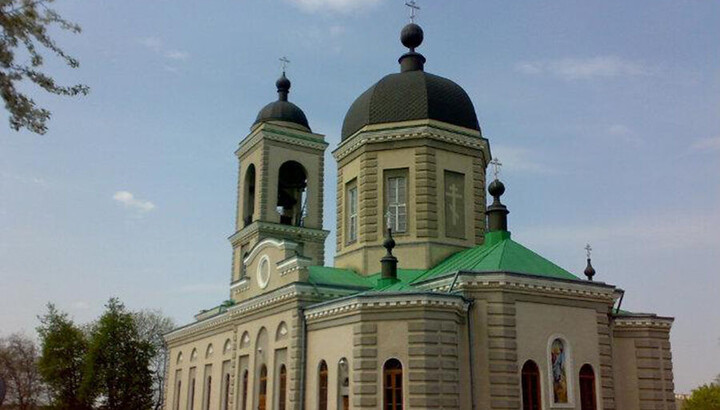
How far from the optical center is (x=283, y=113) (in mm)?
34219

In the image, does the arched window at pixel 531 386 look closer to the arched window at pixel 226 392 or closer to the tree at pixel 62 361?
the arched window at pixel 226 392

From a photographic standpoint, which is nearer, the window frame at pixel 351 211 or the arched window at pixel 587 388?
the arched window at pixel 587 388

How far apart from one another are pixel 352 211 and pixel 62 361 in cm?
2700

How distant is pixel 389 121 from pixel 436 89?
2136mm

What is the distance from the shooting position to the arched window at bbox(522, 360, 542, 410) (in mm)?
19578

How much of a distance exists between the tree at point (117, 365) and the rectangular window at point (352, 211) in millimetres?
24557

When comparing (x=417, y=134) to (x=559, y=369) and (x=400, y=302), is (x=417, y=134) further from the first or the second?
(x=559, y=369)

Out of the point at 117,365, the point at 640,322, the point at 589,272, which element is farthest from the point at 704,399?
the point at 117,365

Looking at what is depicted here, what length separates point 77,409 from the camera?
1702 inches

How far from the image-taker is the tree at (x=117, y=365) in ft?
142

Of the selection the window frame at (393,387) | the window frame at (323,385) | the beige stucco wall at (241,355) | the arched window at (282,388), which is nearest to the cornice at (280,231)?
the beige stucco wall at (241,355)

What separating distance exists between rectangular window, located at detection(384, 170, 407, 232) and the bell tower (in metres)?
8.00

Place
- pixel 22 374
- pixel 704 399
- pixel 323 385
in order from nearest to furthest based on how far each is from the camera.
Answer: pixel 323 385 < pixel 704 399 < pixel 22 374

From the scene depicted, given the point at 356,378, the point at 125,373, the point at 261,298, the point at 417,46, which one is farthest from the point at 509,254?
the point at 125,373
